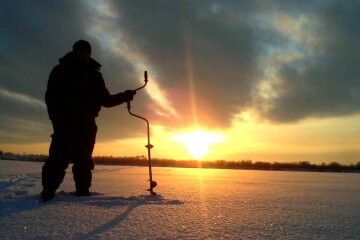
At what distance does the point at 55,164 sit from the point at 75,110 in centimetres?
64

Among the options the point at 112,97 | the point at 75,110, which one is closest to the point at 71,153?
the point at 75,110

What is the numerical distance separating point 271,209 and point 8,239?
2120mm

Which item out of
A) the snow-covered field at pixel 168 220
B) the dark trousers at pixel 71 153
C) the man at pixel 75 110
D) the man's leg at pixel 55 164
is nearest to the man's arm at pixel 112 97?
the man at pixel 75 110

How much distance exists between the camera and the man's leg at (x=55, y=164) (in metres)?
3.33

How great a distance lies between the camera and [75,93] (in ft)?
12.2

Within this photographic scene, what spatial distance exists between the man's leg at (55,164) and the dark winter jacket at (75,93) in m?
0.26

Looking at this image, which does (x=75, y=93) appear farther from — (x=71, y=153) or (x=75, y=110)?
(x=71, y=153)

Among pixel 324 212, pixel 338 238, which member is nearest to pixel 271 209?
pixel 324 212

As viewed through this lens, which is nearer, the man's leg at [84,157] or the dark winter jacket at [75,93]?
the dark winter jacket at [75,93]

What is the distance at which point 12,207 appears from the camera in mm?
2627

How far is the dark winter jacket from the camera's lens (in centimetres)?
360

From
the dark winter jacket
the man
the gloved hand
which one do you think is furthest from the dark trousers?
the gloved hand

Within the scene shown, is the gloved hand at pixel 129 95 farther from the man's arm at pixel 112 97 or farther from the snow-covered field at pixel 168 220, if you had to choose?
the snow-covered field at pixel 168 220

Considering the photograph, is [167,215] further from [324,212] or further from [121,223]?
[324,212]
